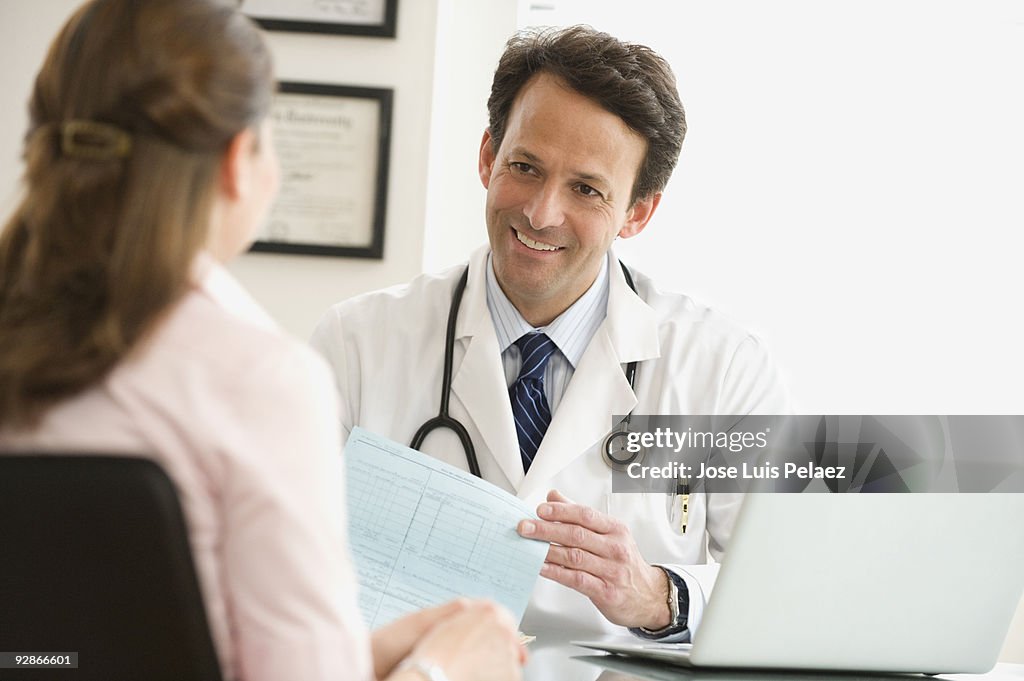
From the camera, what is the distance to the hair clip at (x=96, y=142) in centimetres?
70

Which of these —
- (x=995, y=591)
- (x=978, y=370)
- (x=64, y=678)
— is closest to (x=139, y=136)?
(x=64, y=678)

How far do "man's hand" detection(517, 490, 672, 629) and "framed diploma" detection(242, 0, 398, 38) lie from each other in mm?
1490

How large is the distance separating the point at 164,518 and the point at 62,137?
0.26m

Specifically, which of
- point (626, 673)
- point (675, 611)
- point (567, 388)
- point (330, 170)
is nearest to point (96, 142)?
point (626, 673)

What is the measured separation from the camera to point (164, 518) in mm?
648

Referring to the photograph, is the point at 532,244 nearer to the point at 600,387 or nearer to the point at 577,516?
the point at 600,387

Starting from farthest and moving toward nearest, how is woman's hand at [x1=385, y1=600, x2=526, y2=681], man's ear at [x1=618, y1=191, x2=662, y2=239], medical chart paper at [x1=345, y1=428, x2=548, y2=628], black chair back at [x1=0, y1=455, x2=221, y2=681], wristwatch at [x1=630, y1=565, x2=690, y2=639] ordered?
man's ear at [x1=618, y1=191, x2=662, y2=239] < wristwatch at [x1=630, y1=565, x2=690, y2=639] < medical chart paper at [x1=345, y1=428, x2=548, y2=628] < woman's hand at [x1=385, y1=600, x2=526, y2=681] < black chair back at [x1=0, y1=455, x2=221, y2=681]

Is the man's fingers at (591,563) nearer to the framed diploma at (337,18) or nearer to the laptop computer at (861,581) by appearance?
the laptop computer at (861,581)

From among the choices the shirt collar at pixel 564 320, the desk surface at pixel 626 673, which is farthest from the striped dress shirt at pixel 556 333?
the desk surface at pixel 626 673

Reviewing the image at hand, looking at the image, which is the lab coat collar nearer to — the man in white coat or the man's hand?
the man in white coat

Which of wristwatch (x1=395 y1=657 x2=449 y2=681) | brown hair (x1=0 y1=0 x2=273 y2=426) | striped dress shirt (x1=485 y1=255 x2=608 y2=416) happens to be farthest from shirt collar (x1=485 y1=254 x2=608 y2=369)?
brown hair (x1=0 y1=0 x2=273 y2=426)

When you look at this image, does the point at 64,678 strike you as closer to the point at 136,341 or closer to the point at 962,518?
the point at 136,341

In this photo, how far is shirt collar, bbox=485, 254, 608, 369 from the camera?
186 cm

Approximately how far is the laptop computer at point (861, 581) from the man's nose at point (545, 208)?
0.81 metres
